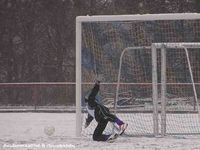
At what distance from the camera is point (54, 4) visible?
116 ft

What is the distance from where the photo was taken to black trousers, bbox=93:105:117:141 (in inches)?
494

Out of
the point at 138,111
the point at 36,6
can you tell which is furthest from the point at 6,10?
the point at 138,111

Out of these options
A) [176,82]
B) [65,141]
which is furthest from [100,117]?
[176,82]

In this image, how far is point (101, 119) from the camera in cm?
1260

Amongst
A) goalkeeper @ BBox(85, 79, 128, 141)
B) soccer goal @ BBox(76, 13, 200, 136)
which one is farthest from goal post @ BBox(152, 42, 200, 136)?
goalkeeper @ BBox(85, 79, 128, 141)

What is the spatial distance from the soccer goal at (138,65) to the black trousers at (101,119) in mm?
888

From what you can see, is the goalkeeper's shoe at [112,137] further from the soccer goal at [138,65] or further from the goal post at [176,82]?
the goal post at [176,82]

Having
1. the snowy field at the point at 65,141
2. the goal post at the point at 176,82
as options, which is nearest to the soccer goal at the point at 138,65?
the goal post at the point at 176,82

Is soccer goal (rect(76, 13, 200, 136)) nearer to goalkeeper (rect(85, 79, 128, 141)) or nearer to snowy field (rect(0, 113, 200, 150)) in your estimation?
snowy field (rect(0, 113, 200, 150))

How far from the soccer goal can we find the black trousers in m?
0.89

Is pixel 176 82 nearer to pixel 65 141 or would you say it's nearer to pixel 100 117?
pixel 100 117

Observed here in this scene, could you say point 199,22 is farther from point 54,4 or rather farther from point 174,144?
point 54,4

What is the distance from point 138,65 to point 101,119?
3.97m

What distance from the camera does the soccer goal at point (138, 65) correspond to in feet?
44.7
